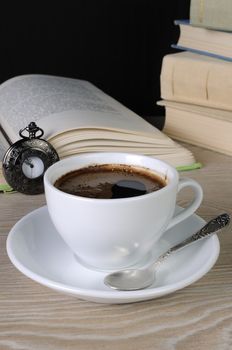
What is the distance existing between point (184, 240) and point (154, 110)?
0.88 meters

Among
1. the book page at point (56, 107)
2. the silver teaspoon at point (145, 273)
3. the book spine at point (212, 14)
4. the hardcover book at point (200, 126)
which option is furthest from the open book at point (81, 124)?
the silver teaspoon at point (145, 273)

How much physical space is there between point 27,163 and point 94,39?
639 millimetres

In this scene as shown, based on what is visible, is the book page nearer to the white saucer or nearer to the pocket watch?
the pocket watch

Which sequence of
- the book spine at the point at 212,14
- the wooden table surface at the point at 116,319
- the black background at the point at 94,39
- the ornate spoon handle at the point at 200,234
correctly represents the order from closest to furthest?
the wooden table surface at the point at 116,319
the ornate spoon handle at the point at 200,234
the book spine at the point at 212,14
the black background at the point at 94,39

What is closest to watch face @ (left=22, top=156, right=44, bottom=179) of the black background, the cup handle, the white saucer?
the white saucer

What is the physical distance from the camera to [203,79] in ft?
3.37

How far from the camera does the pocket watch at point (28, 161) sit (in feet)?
2.80

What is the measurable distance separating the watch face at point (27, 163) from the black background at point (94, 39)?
55 centimetres

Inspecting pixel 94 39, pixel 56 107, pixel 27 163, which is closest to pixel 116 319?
pixel 27 163

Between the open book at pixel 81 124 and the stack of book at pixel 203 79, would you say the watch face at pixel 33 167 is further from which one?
the stack of book at pixel 203 79

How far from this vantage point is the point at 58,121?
934 mm

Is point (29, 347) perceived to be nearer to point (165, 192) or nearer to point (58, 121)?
point (165, 192)

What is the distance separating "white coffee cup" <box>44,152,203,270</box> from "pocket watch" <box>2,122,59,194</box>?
22cm

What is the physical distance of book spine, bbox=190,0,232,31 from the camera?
3.26 feet
